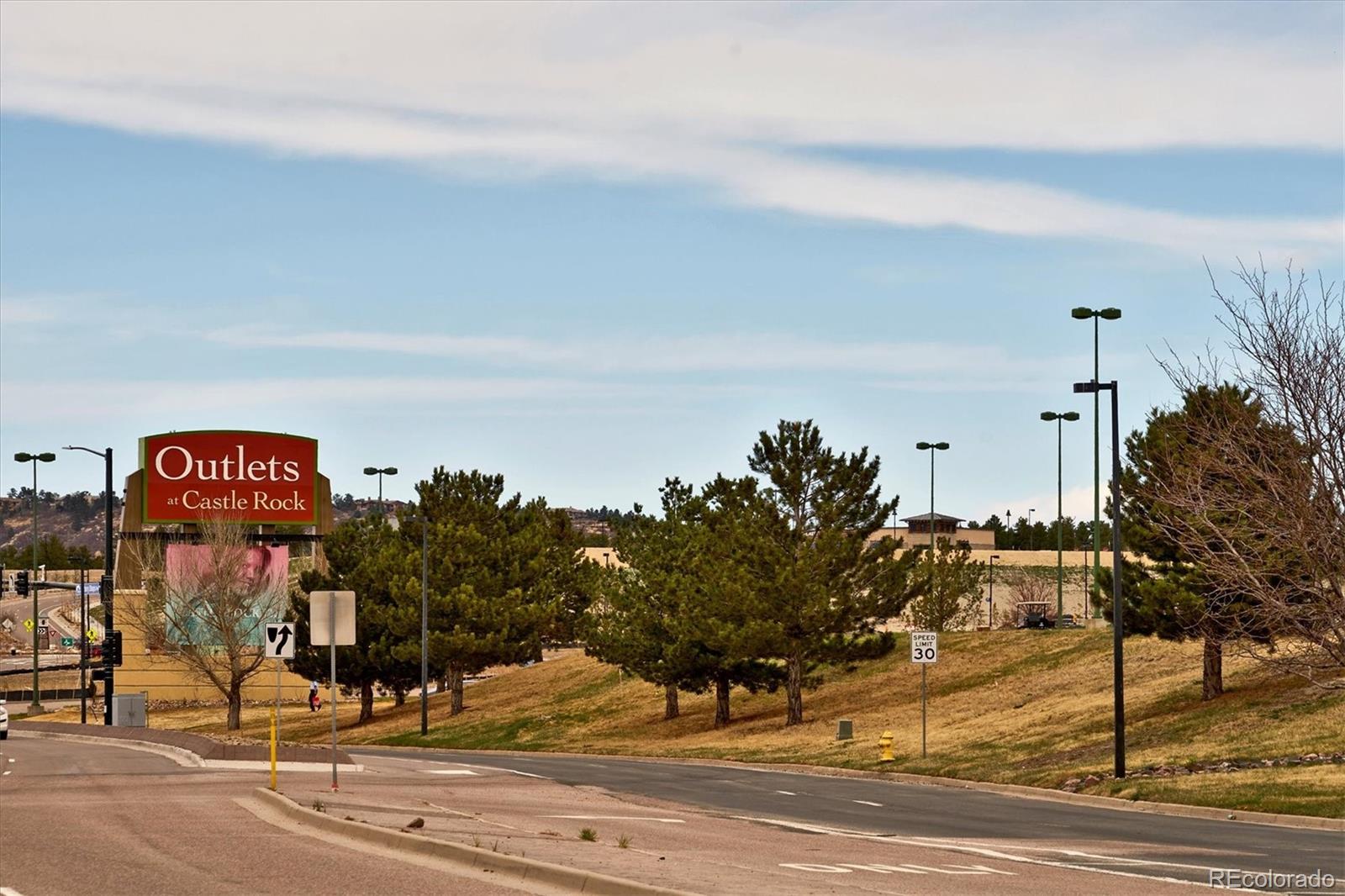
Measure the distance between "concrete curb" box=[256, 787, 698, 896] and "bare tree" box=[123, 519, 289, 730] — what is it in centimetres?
5679

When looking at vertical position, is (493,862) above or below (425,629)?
above

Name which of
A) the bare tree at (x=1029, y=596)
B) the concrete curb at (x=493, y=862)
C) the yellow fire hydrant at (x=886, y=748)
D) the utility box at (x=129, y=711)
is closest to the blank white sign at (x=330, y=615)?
the concrete curb at (x=493, y=862)

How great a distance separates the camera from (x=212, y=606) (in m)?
77.6

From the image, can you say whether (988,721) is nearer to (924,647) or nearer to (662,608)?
(924,647)

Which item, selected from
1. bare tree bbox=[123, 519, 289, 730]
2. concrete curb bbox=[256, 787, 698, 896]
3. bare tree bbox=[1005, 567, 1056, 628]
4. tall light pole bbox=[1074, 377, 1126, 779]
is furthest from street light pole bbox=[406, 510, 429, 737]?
bare tree bbox=[1005, 567, 1056, 628]

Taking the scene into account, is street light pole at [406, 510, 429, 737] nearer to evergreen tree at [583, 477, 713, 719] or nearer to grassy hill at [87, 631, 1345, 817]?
grassy hill at [87, 631, 1345, 817]

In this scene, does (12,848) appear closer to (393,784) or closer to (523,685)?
(393,784)

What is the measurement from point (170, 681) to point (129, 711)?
37274mm

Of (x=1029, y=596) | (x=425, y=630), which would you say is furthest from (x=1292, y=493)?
(x=1029, y=596)

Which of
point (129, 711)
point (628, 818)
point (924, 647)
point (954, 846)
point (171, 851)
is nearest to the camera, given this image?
point (171, 851)

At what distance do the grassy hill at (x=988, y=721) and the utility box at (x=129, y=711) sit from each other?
10.8 meters

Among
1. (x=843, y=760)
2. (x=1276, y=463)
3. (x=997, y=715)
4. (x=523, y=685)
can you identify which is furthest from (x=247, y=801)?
(x=523, y=685)

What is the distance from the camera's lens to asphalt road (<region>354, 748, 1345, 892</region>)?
2147 centimetres

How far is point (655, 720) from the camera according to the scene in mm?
70312
